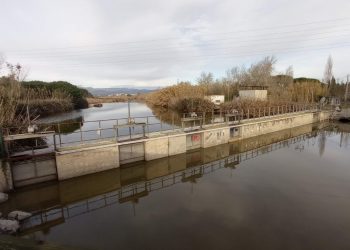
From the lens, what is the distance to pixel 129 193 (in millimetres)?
10305

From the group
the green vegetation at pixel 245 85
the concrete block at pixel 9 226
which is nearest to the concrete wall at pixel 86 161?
the concrete block at pixel 9 226

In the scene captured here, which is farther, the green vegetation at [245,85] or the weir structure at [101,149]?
the green vegetation at [245,85]

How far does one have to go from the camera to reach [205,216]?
26.6ft

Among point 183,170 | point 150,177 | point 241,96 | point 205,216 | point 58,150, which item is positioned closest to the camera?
point 205,216

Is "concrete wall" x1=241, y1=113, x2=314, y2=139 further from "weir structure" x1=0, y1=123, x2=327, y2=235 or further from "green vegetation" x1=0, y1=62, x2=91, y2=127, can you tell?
"green vegetation" x1=0, y1=62, x2=91, y2=127

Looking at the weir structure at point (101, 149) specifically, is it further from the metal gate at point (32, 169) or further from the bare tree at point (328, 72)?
the bare tree at point (328, 72)

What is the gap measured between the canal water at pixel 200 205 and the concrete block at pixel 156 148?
414 mm

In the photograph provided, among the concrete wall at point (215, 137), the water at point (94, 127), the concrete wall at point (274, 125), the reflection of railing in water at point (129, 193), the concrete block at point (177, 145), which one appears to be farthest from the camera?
the concrete wall at point (274, 125)

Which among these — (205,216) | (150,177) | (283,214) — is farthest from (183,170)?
(283,214)

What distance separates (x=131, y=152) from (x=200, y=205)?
5.47 m

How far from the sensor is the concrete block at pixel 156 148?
533 inches

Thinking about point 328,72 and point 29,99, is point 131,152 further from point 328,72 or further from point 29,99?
point 328,72

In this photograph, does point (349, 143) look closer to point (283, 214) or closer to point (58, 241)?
point (283, 214)

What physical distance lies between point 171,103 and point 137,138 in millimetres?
30567
